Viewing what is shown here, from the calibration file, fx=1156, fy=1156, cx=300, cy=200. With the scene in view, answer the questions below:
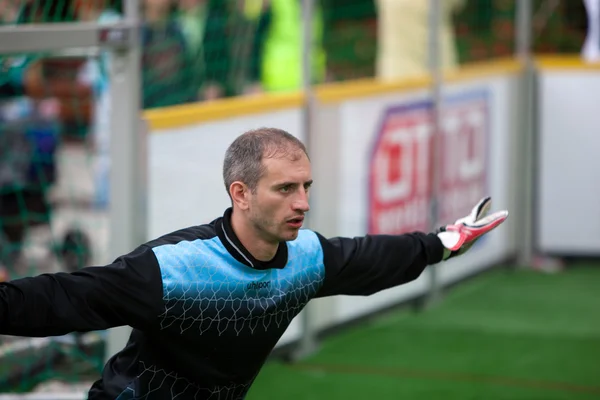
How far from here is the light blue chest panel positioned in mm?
3787

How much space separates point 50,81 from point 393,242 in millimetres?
6586

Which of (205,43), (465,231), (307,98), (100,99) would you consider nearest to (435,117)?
(307,98)

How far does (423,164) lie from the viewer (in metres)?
9.12

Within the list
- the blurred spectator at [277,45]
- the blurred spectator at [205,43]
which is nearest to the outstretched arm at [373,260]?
the blurred spectator at [205,43]

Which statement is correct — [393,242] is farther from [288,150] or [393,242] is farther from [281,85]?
[281,85]

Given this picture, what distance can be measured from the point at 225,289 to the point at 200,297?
0.34 feet

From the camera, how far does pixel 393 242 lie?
14.1 ft

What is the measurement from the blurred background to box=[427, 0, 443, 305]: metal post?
2 centimetres

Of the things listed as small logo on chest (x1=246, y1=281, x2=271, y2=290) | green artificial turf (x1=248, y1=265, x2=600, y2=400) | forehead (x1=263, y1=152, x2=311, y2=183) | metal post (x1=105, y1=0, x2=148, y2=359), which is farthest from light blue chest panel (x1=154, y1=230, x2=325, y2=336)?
green artificial turf (x1=248, y1=265, x2=600, y2=400)

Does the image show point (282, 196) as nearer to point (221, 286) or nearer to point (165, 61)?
point (221, 286)

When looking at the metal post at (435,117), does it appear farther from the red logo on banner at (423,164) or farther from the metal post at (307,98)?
the metal post at (307,98)

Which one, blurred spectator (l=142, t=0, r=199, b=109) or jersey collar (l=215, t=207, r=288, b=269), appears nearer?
jersey collar (l=215, t=207, r=288, b=269)

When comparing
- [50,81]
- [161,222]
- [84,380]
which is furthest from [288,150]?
[50,81]

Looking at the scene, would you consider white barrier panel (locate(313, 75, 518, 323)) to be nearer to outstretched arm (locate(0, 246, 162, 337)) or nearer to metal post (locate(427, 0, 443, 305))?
metal post (locate(427, 0, 443, 305))
